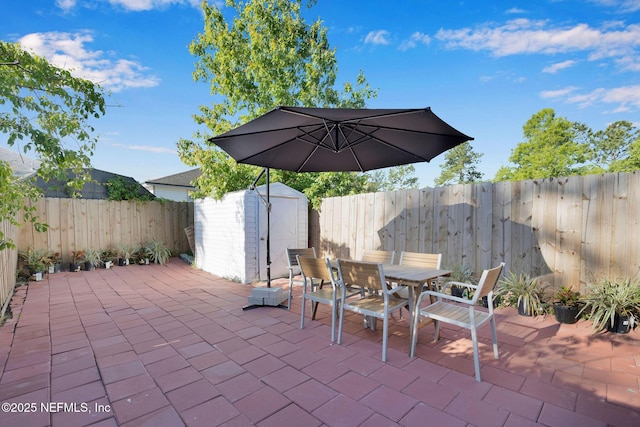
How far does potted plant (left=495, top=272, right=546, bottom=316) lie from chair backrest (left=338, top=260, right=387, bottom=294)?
2.20 metres

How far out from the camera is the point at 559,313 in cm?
325

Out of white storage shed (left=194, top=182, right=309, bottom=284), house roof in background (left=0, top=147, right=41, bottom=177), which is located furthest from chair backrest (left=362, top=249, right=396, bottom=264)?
house roof in background (left=0, top=147, right=41, bottom=177)

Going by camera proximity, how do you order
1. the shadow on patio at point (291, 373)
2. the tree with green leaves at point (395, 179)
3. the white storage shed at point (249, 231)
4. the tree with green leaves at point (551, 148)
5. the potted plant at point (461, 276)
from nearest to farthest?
1. the shadow on patio at point (291, 373)
2. the potted plant at point (461, 276)
3. the white storage shed at point (249, 231)
4. the tree with green leaves at point (551, 148)
5. the tree with green leaves at point (395, 179)

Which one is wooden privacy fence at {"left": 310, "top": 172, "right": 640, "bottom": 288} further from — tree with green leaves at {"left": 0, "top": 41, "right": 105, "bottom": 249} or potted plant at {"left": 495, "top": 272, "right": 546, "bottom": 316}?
tree with green leaves at {"left": 0, "top": 41, "right": 105, "bottom": 249}

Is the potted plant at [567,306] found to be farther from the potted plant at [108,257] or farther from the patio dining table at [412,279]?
the potted plant at [108,257]

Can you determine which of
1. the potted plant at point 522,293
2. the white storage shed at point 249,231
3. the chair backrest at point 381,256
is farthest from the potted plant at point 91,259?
the potted plant at point 522,293

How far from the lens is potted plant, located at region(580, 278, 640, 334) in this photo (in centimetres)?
287

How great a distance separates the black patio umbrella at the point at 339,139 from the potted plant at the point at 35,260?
548 cm

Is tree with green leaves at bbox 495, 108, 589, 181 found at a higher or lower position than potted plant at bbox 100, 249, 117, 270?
higher

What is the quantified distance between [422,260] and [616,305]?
1.88 meters

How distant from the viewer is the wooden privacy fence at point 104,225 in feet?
21.7

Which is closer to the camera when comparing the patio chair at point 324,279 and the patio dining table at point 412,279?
the patio dining table at point 412,279

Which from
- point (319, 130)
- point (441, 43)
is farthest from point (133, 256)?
point (441, 43)

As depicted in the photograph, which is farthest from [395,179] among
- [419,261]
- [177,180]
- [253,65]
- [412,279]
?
[412,279]
